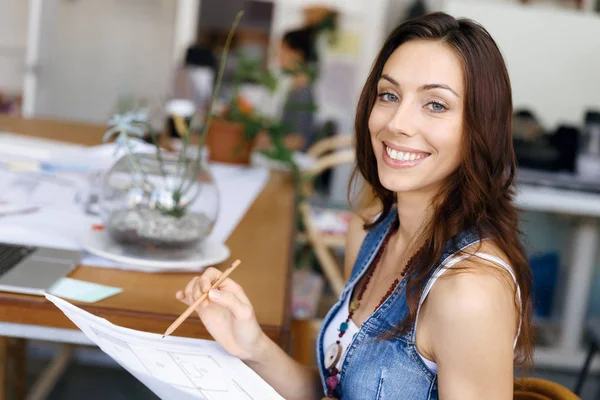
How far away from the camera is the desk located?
11.2 ft

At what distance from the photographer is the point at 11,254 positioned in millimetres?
1457

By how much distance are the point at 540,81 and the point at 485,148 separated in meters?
2.92

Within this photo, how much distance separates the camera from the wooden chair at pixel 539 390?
1.20 meters

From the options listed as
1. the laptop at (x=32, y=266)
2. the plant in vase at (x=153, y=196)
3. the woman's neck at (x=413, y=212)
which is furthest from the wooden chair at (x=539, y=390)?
the laptop at (x=32, y=266)

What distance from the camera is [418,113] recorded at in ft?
3.90

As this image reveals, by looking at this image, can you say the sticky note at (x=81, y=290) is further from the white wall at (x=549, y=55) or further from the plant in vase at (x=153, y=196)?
the white wall at (x=549, y=55)

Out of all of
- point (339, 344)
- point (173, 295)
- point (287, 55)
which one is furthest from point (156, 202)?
point (287, 55)

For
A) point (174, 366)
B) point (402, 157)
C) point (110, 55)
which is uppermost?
point (402, 157)

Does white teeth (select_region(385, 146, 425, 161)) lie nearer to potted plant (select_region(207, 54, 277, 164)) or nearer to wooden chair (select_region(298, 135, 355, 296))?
potted plant (select_region(207, 54, 277, 164))

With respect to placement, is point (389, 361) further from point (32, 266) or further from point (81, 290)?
point (32, 266)

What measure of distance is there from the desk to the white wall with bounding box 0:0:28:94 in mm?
4057

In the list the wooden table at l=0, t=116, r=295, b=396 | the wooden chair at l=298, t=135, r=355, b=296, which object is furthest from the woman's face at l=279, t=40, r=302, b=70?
the wooden table at l=0, t=116, r=295, b=396

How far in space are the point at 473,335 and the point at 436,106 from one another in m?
0.35

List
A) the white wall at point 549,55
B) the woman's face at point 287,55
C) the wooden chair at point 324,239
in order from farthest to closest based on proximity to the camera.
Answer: the woman's face at point 287,55, the white wall at point 549,55, the wooden chair at point 324,239
